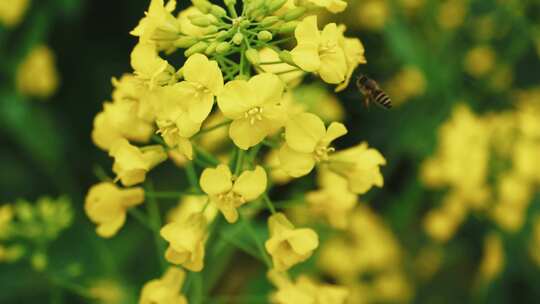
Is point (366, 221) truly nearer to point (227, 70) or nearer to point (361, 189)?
point (361, 189)

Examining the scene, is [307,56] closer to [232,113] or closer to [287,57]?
[287,57]

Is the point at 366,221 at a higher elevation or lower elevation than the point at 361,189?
lower

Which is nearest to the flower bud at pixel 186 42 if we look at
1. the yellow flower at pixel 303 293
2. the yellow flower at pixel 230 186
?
the yellow flower at pixel 230 186

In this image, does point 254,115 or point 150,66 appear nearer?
point 254,115

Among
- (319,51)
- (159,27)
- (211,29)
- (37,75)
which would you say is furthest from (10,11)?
(319,51)

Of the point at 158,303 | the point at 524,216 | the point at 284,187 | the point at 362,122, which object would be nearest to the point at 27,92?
the point at 284,187

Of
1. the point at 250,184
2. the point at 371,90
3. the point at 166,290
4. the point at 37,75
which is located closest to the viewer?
the point at 250,184
